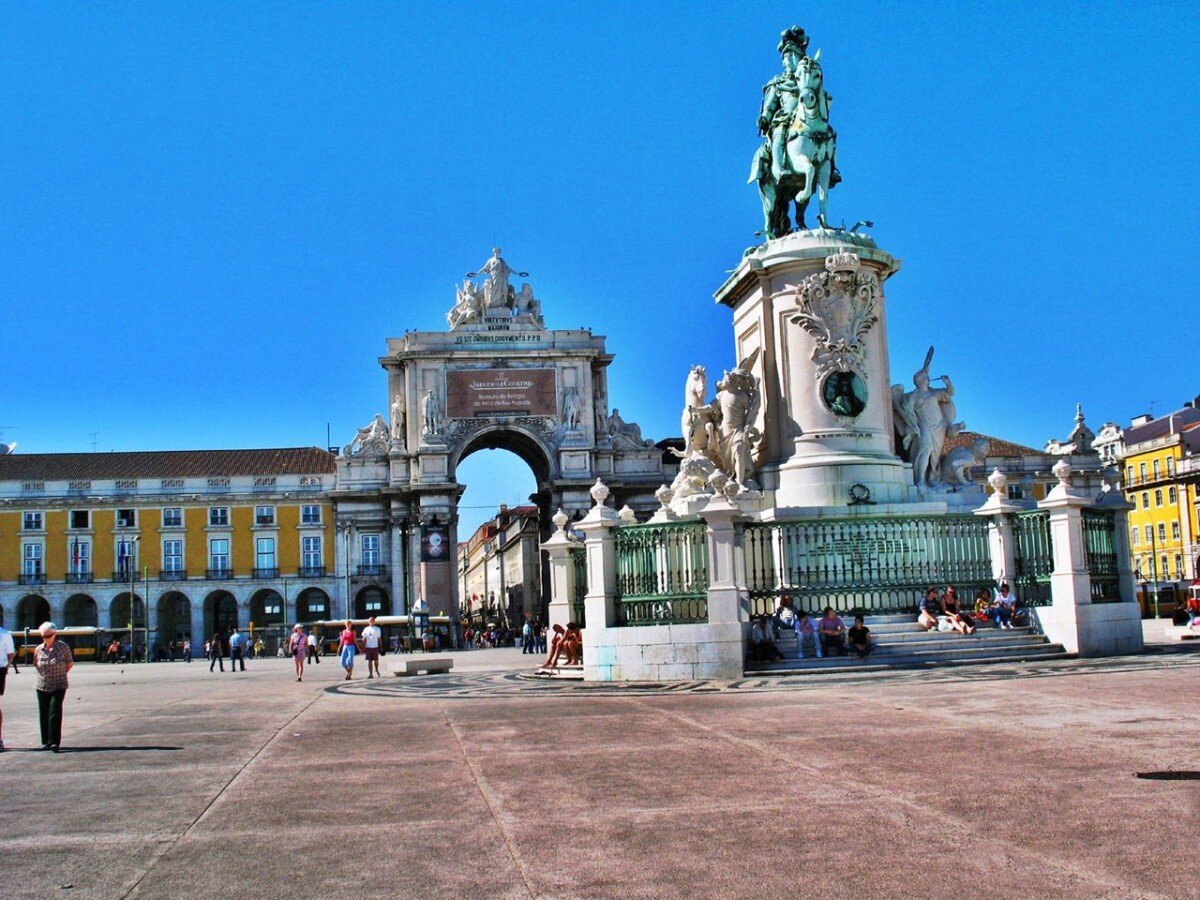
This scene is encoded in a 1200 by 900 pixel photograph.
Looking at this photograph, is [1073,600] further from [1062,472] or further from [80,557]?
→ [80,557]

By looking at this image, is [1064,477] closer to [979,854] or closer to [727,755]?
[727,755]

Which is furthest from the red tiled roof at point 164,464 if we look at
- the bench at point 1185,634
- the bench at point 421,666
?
the bench at point 1185,634

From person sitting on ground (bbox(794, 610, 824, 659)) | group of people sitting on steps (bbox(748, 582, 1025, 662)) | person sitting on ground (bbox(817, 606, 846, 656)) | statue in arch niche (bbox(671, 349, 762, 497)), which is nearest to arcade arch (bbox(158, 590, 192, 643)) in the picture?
statue in arch niche (bbox(671, 349, 762, 497))

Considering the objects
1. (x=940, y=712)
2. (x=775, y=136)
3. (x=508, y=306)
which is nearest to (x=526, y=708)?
(x=940, y=712)

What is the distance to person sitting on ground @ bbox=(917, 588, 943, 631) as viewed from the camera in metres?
18.2

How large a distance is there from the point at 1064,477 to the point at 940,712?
8118 mm

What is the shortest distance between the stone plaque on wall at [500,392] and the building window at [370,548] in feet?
29.8

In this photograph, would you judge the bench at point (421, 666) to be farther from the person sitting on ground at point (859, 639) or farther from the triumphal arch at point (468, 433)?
the triumphal arch at point (468, 433)

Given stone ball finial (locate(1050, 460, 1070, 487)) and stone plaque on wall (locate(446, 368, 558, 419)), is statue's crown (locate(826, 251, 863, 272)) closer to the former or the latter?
stone ball finial (locate(1050, 460, 1070, 487))

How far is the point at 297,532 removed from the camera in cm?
8288

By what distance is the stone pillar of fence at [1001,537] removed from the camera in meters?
18.8

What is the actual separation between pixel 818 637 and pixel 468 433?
210ft

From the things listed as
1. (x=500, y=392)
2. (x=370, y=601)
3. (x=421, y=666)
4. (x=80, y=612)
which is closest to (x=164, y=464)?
(x=80, y=612)

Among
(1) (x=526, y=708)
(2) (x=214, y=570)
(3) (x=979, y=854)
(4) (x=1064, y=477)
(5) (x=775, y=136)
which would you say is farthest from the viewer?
(2) (x=214, y=570)
